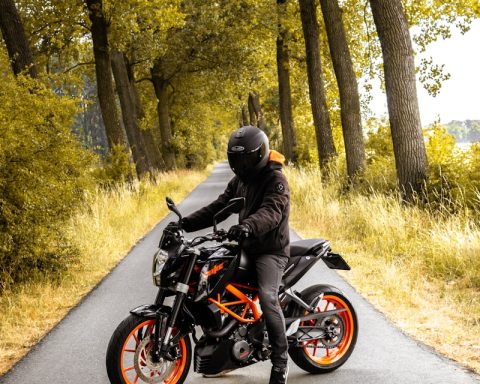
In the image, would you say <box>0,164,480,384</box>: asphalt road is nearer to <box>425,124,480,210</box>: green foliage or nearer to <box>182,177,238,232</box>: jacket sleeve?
<box>182,177,238,232</box>: jacket sleeve

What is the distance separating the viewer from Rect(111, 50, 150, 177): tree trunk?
25.4 m

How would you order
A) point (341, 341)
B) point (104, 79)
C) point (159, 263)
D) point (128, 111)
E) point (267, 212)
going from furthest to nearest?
point (128, 111), point (104, 79), point (341, 341), point (267, 212), point (159, 263)

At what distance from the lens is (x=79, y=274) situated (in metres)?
9.77

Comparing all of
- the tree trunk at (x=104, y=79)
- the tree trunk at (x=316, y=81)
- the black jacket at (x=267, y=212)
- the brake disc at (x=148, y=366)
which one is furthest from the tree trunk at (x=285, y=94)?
the brake disc at (x=148, y=366)

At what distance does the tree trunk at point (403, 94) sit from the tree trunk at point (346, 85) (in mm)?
3937

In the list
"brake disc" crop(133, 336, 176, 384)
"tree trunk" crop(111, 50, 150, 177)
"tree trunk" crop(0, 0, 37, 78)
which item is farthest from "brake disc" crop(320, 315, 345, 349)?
"tree trunk" crop(111, 50, 150, 177)

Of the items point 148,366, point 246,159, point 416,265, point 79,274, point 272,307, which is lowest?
point 416,265

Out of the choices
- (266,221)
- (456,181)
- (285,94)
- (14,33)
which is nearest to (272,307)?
(266,221)

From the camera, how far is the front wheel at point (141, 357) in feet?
14.0

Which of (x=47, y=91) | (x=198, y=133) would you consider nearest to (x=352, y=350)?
(x=47, y=91)

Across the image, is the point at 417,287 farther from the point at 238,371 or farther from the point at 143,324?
the point at 143,324

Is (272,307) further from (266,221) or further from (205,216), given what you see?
(205,216)

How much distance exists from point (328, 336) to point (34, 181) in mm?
4818

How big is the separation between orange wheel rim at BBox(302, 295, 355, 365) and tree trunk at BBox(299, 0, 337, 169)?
1390cm
